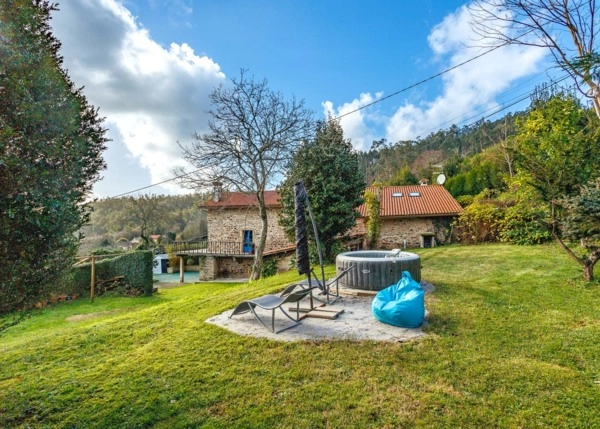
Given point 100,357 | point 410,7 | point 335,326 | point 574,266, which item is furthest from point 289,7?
point 574,266

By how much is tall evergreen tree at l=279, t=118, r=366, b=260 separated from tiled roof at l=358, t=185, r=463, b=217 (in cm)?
647

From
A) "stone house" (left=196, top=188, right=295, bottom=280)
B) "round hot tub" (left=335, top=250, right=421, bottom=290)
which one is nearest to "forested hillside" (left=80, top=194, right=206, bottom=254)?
"stone house" (left=196, top=188, right=295, bottom=280)

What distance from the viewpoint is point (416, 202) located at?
1998 centimetres

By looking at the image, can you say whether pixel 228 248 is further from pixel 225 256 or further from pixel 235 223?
pixel 235 223

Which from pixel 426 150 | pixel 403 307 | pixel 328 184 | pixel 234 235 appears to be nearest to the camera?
pixel 403 307

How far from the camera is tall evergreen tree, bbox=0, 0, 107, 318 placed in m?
2.82

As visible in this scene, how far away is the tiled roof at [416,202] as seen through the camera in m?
18.2

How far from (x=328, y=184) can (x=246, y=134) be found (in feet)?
14.4

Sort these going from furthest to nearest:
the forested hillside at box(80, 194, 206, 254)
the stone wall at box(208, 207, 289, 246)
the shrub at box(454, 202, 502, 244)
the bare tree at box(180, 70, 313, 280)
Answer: the forested hillside at box(80, 194, 206, 254)
the stone wall at box(208, 207, 289, 246)
the shrub at box(454, 202, 502, 244)
the bare tree at box(180, 70, 313, 280)

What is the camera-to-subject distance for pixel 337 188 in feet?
40.2

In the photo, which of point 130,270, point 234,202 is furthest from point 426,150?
point 130,270

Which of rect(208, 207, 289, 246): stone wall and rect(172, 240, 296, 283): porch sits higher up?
rect(208, 207, 289, 246): stone wall

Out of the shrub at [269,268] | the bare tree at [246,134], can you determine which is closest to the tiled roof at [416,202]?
the shrub at [269,268]

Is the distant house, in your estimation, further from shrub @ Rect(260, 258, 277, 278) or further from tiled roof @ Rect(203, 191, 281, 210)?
tiled roof @ Rect(203, 191, 281, 210)
